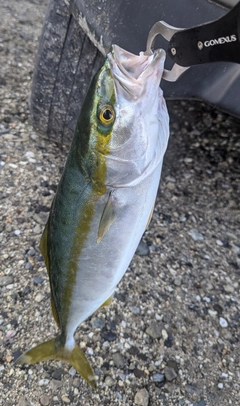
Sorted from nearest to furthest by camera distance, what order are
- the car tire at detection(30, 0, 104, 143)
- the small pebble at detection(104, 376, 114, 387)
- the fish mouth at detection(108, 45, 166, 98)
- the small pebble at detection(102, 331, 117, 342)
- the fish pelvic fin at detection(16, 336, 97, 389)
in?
the fish mouth at detection(108, 45, 166, 98), the fish pelvic fin at detection(16, 336, 97, 389), the small pebble at detection(104, 376, 114, 387), the small pebble at detection(102, 331, 117, 342), the car tire at detection(30, 0, 104, 143)

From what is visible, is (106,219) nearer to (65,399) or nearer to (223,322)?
(65,399)

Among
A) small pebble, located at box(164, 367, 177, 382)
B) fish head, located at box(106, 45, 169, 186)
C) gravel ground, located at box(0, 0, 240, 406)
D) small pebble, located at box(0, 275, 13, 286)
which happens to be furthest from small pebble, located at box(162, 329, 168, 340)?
fish head, located at box(106, 45, 169, 186)

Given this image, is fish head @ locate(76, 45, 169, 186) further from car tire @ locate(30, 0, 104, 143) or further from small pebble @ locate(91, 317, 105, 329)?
car tire @ locate(30, 0, 104, 143)

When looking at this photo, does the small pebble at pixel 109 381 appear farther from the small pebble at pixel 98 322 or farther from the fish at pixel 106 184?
the fish at pixel 106 184

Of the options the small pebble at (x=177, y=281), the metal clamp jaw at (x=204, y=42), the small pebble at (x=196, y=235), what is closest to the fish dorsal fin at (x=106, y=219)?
the metal clamp jaw at (x=204, y=42)

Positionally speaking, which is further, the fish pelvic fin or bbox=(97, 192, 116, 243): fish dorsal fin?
the fish pelvic fin
